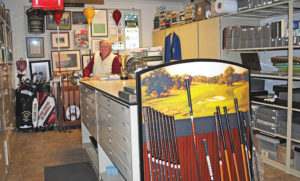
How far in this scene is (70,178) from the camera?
3.54 metres

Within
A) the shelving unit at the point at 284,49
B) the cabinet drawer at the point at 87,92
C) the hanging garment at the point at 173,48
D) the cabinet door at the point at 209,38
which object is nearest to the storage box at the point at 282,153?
the shelving unit at the point at 284,49

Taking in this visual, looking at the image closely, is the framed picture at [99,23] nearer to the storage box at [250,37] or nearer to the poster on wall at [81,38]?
the poster on wall at [81,38]

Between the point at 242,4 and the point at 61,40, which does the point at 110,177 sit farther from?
the point at 61,40

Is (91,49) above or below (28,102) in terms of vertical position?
above

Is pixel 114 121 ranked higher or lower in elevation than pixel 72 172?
higher

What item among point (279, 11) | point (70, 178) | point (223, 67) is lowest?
point (70, 178)

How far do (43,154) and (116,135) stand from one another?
7.83 feet

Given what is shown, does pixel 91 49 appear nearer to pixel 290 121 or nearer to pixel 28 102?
pixel 28 102

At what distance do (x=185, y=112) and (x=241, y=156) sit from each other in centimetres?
69

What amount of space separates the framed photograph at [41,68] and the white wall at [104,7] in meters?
0.25

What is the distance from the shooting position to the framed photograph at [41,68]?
253 inches

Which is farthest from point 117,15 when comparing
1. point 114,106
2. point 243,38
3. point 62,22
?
point 114,106

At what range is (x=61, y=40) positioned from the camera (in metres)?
6.59

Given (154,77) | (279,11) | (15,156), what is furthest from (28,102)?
(279,11)
